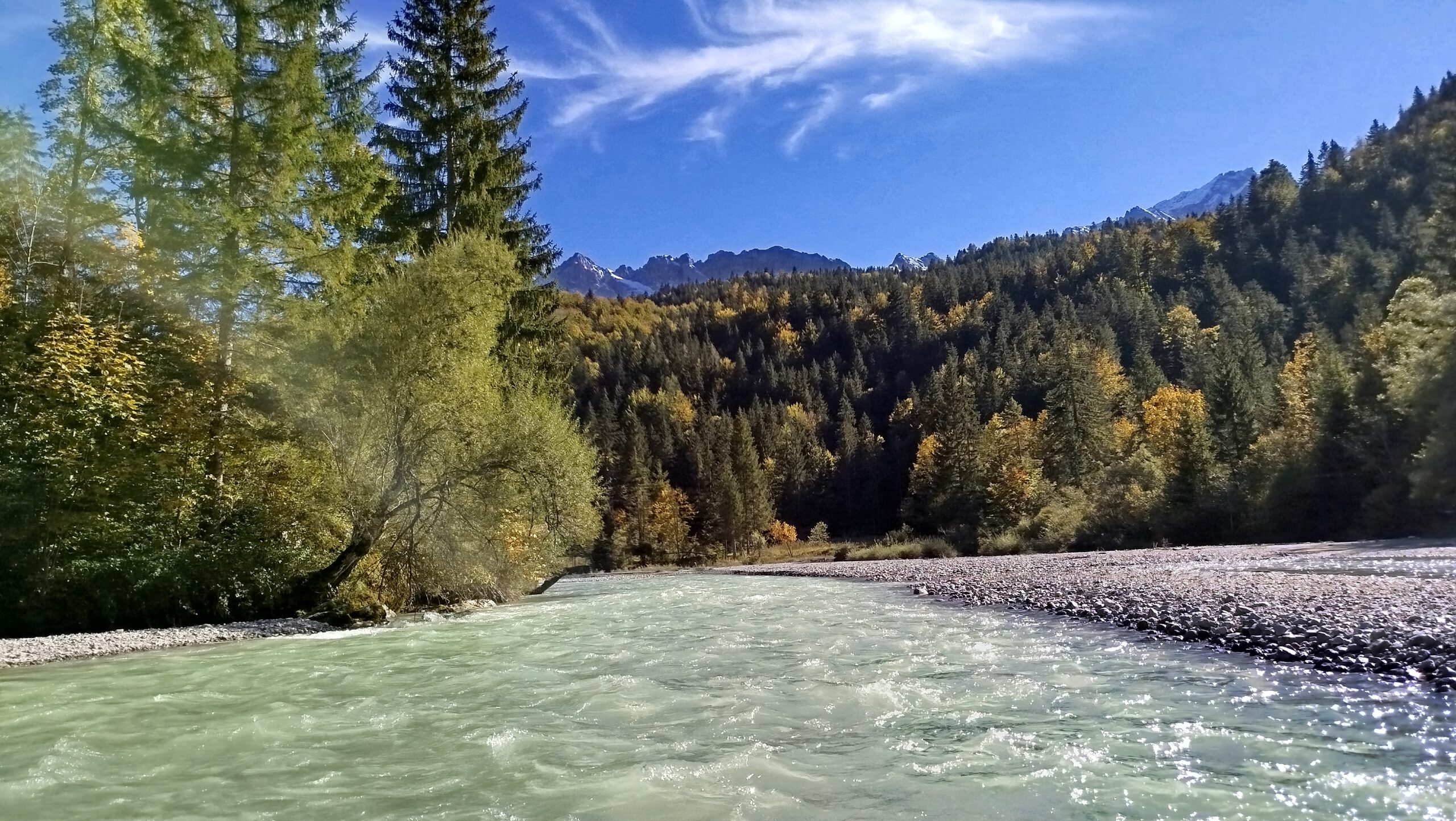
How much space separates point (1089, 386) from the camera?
7069cm

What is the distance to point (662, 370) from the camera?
141625mm

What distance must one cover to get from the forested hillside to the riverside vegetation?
9.27m

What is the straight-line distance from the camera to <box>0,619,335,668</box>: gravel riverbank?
10.8 m

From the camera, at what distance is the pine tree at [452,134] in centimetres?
2242

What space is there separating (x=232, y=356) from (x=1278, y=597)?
19915 mm

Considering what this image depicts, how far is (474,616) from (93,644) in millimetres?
6998

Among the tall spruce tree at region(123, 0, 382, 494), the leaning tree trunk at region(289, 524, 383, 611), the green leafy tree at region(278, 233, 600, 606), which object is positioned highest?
the tall spruce tree at region(123, 0, 382, 494)

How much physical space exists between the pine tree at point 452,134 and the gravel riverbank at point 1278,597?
56.0ft

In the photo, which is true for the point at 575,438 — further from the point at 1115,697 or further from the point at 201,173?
the point at 1115,697

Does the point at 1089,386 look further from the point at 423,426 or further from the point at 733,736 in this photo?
the point at 733,736

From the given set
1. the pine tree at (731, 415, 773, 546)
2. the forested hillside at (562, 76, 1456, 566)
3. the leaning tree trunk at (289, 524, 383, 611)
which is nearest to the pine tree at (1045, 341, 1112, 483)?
the forested hillside at (562, 76, 1456, 566)

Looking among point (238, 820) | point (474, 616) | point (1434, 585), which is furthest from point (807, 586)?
point (238, 820)

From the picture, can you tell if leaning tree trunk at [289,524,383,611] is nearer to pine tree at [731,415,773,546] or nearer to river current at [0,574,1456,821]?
river current at [0,574,1456,821]

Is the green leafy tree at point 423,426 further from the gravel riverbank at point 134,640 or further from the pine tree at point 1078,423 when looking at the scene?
the pine tree at point 1078,423
